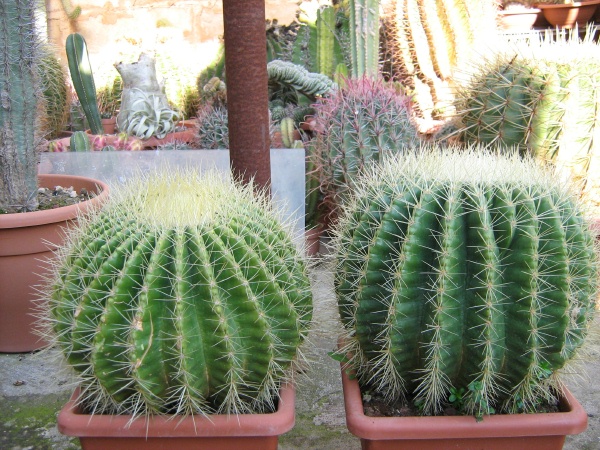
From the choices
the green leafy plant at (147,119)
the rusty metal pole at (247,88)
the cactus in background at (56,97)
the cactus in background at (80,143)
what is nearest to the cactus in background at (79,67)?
the green leafy plant at (147,119)

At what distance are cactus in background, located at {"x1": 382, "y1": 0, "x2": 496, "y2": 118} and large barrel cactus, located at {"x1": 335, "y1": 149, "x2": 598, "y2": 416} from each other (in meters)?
2.67

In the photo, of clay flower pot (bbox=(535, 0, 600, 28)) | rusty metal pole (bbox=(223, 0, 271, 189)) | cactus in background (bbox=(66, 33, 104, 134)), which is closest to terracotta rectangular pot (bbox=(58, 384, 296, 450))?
rusty metal pole (bbox=(223, 0, 271, 189))

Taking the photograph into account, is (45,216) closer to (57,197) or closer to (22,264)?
(22,264)

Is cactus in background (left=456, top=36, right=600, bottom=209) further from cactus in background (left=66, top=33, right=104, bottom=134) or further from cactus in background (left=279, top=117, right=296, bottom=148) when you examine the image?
cactus in background (left=66, top=33, right=104, bottom=134)

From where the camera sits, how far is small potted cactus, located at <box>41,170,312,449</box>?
102 centimetres

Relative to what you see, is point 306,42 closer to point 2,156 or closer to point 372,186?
point 2,156

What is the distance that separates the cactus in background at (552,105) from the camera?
77.9 inches

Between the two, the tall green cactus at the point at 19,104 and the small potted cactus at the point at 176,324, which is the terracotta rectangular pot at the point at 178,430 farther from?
the tall green cactus at the point at 19,104

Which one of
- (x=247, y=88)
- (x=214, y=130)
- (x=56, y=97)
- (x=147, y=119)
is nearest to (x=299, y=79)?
(x=214, y=130)

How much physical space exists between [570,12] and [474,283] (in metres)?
4.61

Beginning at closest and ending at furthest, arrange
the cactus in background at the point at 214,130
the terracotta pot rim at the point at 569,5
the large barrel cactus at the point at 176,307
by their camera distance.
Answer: the large barrel cactus at the point at 176,307, the cactus in background at the point at 214,130, the terracotta pot rim at the point at 569,5

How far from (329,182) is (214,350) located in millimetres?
1461

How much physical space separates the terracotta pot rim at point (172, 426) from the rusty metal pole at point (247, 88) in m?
0.63

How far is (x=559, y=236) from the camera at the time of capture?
1.06 meters
